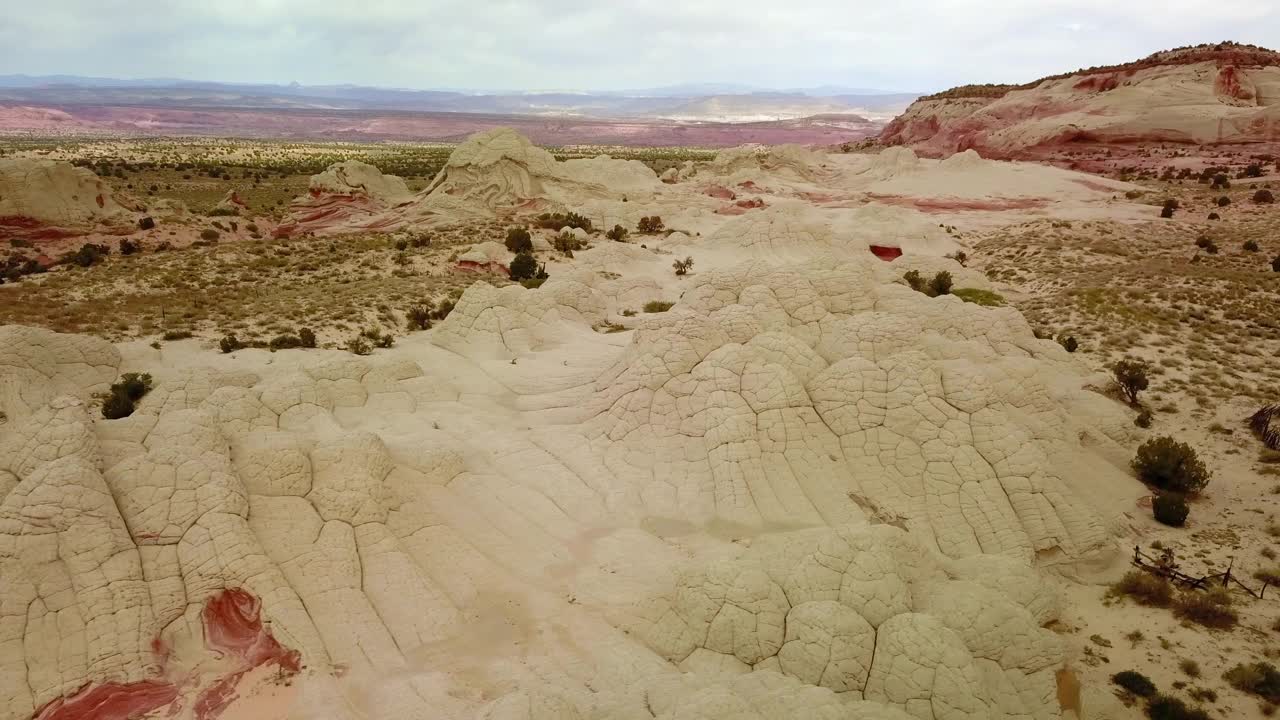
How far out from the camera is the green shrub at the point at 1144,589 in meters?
11.0

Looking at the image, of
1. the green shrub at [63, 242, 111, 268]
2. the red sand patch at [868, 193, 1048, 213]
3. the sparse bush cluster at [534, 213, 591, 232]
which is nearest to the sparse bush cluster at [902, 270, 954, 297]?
the sparse bush cluster at [534, 213, 591, 232]

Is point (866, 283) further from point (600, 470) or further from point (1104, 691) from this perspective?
point (1104, 691)

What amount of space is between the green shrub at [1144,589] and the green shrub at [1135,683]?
1.87 m

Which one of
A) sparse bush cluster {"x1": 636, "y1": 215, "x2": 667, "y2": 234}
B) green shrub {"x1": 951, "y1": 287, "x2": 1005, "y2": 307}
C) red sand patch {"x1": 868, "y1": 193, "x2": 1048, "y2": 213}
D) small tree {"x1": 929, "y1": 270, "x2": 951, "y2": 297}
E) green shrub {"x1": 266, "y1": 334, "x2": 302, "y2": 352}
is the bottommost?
green shrub {"x1": 266, "y1": 334, "x2": 302, "y2": 352}

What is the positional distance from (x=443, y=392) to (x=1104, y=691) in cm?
1443

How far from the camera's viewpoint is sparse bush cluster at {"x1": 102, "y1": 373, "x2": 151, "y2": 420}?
50.5 ft

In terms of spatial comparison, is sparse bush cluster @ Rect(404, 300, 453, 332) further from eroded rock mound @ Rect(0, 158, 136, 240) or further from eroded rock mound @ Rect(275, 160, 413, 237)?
eroded rock mound @ Rect(0, 158, 136, 240)

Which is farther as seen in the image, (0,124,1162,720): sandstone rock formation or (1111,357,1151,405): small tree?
(1111,357,1151,405): small tree

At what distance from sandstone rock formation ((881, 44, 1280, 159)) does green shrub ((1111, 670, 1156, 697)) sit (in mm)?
61774

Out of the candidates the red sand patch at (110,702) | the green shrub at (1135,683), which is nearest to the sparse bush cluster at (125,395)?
the red sand patch at (110,702)

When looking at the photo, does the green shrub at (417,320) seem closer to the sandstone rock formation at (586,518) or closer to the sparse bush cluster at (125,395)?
the sandstone rock formation at (586,518)

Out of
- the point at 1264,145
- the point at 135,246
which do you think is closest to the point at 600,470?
the point at 135,246

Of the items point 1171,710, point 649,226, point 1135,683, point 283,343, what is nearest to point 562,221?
point 649,226

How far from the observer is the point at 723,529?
1240 cm
